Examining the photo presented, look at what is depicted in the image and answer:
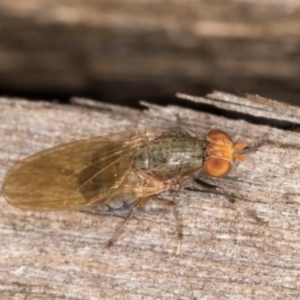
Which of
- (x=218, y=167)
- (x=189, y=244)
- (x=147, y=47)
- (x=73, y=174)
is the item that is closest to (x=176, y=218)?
(x=189, y=244)

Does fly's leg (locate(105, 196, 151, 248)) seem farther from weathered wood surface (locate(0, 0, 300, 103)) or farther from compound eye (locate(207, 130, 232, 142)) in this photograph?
weathered wood surface (locate(0, 0, 300, 103))

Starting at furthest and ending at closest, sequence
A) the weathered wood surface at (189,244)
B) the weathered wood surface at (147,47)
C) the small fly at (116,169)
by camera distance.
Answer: the weathered wood surface at (147,47)
the small fly at (116,169)
the weathered wood surface at (189,244)

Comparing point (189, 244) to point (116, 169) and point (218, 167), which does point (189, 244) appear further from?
point (116, 169)

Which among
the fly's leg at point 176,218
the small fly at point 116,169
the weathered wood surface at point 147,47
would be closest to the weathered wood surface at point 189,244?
→ the fly's leg at point 176,218

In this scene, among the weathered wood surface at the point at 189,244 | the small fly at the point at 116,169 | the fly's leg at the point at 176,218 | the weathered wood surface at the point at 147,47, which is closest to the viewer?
the weathered wood surface at the point at 189,244

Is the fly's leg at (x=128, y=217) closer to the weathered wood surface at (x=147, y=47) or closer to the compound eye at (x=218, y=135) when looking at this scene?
the compound eye at (x=218, y=135)

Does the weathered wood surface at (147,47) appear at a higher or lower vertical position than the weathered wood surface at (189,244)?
higher

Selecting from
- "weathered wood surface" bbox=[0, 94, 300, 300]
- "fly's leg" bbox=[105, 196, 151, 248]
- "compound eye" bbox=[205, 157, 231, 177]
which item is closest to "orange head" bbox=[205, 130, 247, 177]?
"compound eye" bbox=[205, 157, 231, 177]
